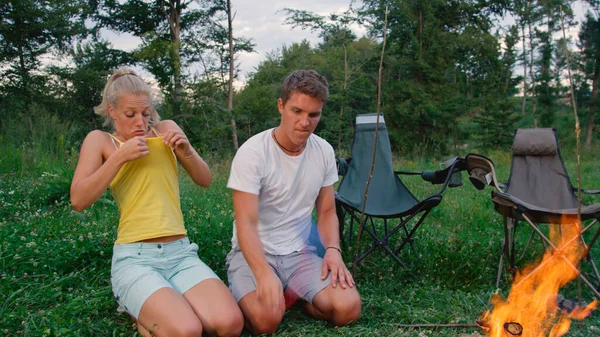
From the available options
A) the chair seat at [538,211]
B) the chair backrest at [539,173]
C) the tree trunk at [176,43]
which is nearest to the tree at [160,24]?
the tree trunk at [176,43]

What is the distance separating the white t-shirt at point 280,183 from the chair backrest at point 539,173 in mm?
1800

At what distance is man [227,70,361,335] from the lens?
212 centimetres

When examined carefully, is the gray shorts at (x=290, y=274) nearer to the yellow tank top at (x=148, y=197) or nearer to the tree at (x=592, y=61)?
the yellow tank top at (x=148, y=197)

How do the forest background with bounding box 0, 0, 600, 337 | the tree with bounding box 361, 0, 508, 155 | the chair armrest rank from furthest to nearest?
the tree with bounding box 361, 0, 508, 155 < the forest background with bounding box 0, 0, 600, 337 < the chair armrest

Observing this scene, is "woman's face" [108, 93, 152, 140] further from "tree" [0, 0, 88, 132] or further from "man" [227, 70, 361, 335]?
"tree" [0, 0, 88, 132]

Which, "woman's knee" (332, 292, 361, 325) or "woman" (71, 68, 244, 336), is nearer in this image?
"woman" (71, 68, 244, 336)

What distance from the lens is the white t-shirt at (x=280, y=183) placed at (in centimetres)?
220

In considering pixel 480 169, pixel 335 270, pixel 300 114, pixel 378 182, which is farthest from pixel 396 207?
pixel 300 114

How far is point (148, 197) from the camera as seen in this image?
2.19 meters

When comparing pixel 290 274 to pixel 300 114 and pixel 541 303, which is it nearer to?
pixel 300 114

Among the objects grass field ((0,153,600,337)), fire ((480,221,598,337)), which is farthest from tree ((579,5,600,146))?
fire ((480,221,598,337))

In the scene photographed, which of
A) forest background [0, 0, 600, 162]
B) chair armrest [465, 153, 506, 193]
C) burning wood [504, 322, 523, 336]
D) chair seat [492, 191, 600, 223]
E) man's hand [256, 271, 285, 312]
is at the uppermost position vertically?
forest background [0, 0, 600, 162]

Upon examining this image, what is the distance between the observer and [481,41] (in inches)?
593

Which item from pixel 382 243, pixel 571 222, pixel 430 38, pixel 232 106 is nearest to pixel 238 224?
pixel 382 243
